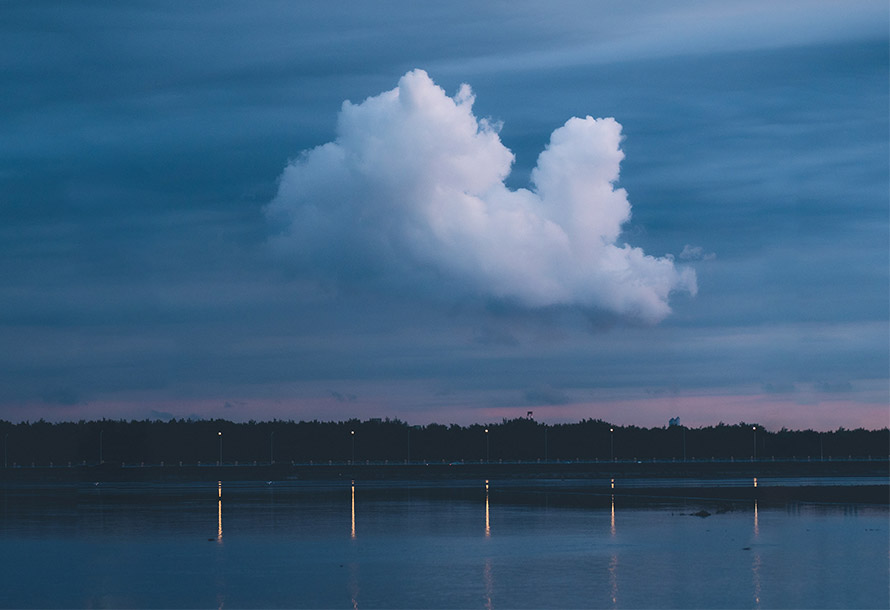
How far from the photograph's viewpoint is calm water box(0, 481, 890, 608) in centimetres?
3634

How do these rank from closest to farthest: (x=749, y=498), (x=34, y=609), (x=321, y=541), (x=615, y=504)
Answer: (x=34, y=609), (x=321, y=541), (x=615, y=504), (x=749, y=498)

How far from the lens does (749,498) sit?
93.4 meters

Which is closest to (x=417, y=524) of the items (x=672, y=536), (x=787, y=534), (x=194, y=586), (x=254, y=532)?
(x=254, y=532)

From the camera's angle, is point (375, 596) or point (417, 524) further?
point (417, 524)

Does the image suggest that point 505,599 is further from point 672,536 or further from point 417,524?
point 417,524

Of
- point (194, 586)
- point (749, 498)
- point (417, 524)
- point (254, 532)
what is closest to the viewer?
point (194, 586)

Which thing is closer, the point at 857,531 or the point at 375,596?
the point at 375,596

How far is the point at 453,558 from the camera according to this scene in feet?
154

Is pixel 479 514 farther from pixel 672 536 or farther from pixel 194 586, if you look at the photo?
pixel 194 586

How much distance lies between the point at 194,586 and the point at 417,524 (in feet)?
90.1

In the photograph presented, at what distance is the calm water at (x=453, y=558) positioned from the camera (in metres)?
36.3

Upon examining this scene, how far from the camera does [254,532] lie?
199 feet

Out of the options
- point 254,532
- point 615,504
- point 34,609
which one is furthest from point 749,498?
point 34,609

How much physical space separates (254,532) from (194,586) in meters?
21.5
